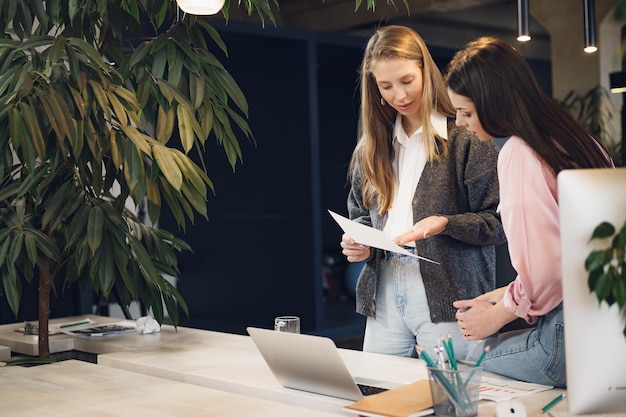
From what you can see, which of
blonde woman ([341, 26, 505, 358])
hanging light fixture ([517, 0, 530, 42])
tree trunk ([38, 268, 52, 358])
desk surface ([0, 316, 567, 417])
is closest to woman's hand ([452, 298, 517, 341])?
desk surface ([0, 316, 567, 417])

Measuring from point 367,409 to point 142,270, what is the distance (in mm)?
1249

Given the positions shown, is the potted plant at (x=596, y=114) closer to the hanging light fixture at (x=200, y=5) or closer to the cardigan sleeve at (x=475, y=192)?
the cardigan sleeve at (x=475, y=192)

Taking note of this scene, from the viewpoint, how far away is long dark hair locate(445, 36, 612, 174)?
1.75m

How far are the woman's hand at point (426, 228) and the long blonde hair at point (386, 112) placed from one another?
0.76ft

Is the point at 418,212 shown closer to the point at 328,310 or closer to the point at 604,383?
the point at 604,383

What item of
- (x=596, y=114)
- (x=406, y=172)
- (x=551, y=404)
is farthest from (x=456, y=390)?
(x=596, y=114)

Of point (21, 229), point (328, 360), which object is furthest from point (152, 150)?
point (328, 360)

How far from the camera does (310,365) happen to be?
1914 mm

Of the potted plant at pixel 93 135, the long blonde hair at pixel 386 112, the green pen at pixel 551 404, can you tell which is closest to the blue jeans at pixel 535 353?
the green pen at pixel 551 404

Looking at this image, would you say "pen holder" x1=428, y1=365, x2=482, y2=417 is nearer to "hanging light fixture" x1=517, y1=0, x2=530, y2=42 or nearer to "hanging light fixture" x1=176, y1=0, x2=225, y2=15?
"hanging light fixture" x1=176, y1=0, x2=225, y2=15

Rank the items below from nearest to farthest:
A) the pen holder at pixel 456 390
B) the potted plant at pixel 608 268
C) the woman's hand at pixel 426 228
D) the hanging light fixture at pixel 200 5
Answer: the potted plant at pixel 608 268, the pen holder at pixel 456 390, the hanging light fixture at pixel 200 5, the woman's hand at pixel 426 228

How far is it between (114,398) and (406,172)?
1141mm

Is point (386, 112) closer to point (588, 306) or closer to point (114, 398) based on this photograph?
point (114, 398)

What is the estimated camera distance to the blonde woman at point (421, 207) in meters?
2.45
